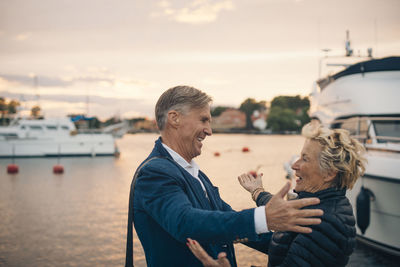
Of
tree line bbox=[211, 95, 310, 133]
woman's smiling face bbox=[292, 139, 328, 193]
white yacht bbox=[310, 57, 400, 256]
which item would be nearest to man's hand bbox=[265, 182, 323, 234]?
woman's smiling face bbox=[292, 139, 328, 193]

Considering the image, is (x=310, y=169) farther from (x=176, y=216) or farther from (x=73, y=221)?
(x=73, y=221)

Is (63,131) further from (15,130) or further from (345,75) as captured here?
(345,75)

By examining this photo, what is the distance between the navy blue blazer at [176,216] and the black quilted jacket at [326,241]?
334 mm

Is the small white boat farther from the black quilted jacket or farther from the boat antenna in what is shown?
the black quilted jacket

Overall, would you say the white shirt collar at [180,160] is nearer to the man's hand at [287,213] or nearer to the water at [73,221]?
the man's hand at [287,213]

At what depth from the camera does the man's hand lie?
1431 millimetres

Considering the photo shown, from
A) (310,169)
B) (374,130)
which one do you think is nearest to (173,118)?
(310,169)

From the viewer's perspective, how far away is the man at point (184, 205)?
1.45 meters

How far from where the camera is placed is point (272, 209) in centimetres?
145

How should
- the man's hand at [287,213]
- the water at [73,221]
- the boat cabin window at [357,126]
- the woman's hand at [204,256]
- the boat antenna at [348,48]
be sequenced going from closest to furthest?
the man's hand at [287,213], the woman's hand at [204,256], the boat cabin window at [357,126], the water at [73,221], the boat antenna at [348,48]

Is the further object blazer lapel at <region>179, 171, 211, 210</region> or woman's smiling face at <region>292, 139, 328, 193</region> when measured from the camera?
woman's smiling face at <region>292, 139, 328, 193</region>

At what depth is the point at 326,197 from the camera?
81.9 inches

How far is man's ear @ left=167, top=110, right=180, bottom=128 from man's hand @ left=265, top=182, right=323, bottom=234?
72cm

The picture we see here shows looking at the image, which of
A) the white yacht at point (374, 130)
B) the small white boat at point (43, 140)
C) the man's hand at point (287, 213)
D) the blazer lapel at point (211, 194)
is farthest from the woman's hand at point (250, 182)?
the small white boat at point (43, 140)
